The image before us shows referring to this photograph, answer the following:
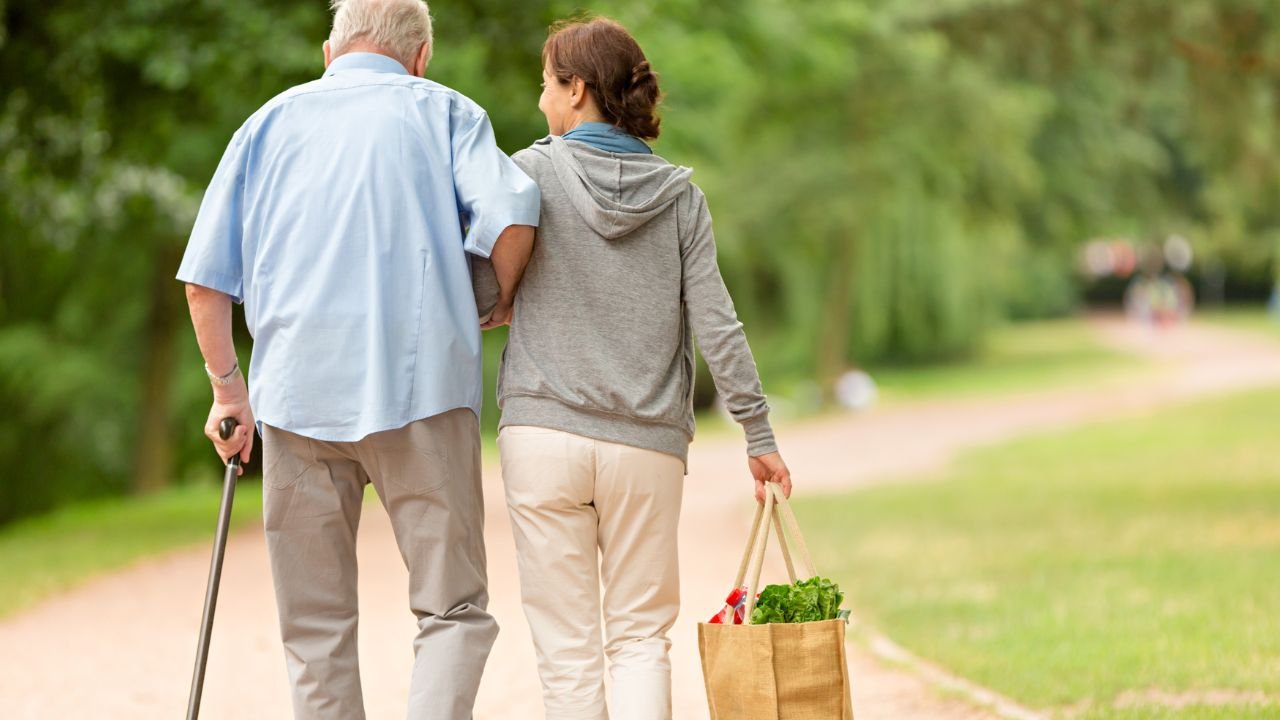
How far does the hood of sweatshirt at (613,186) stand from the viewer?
11.7 feet

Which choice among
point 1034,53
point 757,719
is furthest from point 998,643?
point 1034,53

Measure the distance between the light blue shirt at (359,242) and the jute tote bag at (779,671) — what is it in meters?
0.81

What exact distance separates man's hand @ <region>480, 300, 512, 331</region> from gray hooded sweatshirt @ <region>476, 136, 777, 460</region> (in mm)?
38

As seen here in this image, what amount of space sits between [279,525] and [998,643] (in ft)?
12.5

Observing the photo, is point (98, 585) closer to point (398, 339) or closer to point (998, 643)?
point (998, 643)

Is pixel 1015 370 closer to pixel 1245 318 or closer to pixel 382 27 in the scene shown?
pixel 1245 318

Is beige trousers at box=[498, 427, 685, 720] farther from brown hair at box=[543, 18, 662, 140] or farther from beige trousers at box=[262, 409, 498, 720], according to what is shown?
brown hair at box=[543, 18, 662, 140]

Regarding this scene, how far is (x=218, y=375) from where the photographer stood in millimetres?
3744

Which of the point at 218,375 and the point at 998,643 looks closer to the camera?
the point at 218,375

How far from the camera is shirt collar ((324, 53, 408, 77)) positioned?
3686mm

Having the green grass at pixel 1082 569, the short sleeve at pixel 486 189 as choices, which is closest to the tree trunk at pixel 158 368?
the green grass at pixel 1082 569

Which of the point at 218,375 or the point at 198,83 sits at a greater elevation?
the point at 198,83

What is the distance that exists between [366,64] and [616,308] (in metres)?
0.82

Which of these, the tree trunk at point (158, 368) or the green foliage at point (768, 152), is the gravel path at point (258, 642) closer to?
the tree trunk at point (158, 368)
